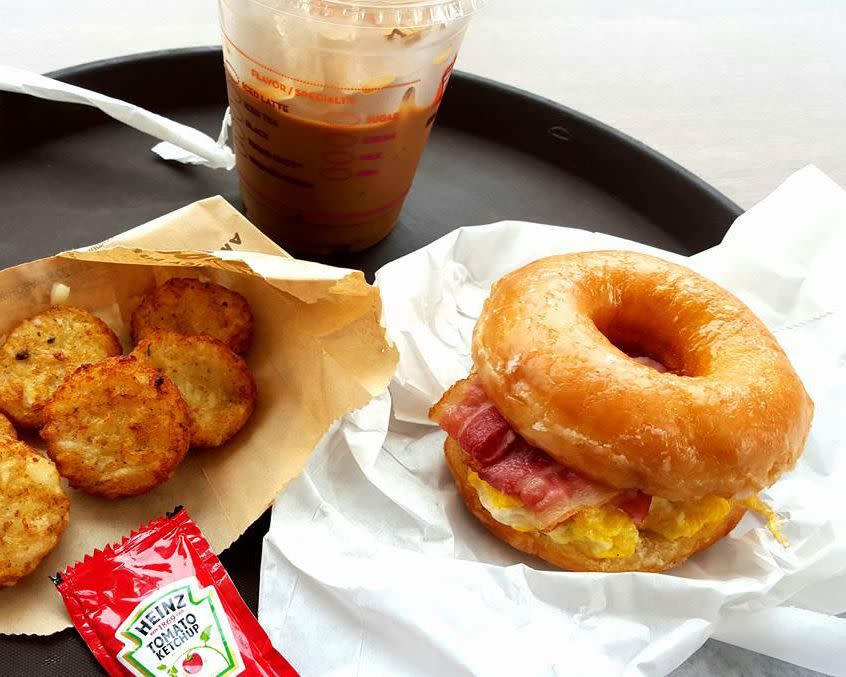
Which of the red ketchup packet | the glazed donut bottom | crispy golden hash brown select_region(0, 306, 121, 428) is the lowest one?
the red ketchup packet

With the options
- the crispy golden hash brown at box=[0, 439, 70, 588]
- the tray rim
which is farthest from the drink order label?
the tray rim

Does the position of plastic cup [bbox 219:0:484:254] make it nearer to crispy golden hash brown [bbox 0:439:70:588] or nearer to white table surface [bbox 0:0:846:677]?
crispy golden hash brown [bbox 0:439:70:588]

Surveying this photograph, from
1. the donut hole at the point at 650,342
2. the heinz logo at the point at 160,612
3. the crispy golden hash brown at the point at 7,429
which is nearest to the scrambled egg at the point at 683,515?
the donut hole at the point at 650,342

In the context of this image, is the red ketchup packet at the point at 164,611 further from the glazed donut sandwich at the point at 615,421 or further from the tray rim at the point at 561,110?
the tray rim at the point at 561,110

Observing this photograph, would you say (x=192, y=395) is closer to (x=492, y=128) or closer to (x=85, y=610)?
(x=85, y=610)

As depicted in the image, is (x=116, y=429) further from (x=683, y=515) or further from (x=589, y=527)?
(x=683, y=515)
